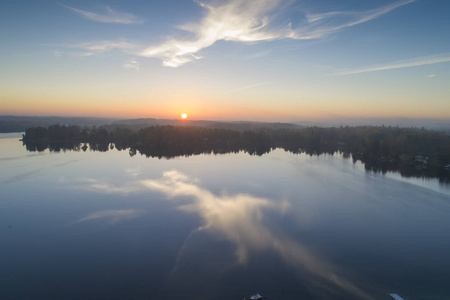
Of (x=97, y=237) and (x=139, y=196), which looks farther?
(x=139, y=196)

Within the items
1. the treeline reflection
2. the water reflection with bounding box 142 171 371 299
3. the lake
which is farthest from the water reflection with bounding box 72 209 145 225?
the treeline reflection

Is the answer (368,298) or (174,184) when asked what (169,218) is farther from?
(368,298)

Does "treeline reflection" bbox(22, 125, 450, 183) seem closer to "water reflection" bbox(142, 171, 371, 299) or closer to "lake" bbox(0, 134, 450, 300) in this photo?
"lake" bbox(0, 134, 450, 300)

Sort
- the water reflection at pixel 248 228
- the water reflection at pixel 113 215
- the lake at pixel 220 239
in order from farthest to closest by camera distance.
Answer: the water reflection at pixel 113 215 < the water reflection at pixel 248 228 < the lake at pixel 220 239

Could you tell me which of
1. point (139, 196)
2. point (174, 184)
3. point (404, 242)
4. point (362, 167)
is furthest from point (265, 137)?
point (404, 242)

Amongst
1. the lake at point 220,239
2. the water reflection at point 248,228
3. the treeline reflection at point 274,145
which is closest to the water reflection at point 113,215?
the lake at point 220,239

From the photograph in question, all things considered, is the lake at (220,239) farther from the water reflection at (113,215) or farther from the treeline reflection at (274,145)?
the treeline reflection at (274,145)
